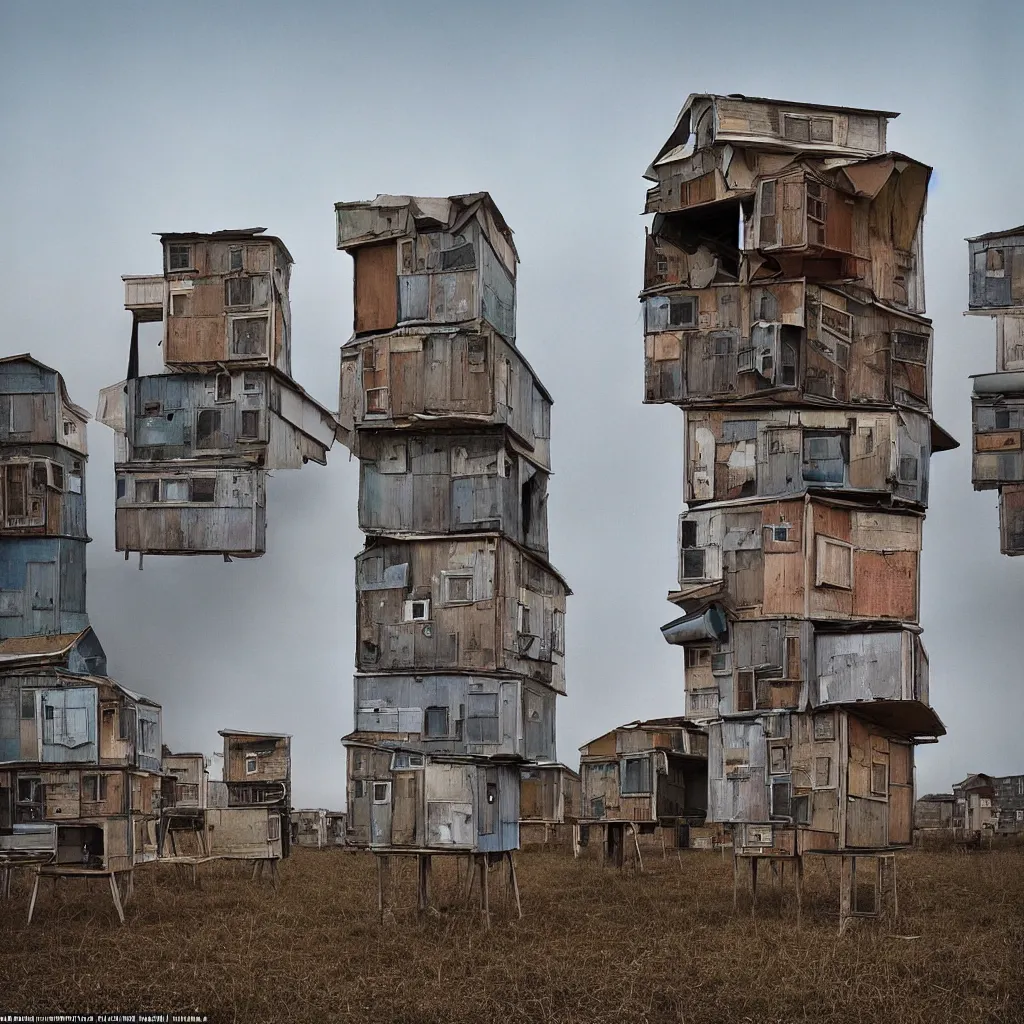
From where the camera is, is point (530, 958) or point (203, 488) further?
point (203, 488)

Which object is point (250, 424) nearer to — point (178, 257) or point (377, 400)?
point (178, 257)

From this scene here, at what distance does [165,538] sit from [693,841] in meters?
35.6

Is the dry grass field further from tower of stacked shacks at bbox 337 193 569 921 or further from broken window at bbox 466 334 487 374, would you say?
broken window at bbox 466 334 487 374

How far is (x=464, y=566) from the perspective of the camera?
32719 millimetres

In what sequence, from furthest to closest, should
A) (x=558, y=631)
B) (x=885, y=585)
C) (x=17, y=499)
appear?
(x=17, y=499) < (x=558, y=631) < (x=885, y=585)

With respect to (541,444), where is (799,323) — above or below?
above

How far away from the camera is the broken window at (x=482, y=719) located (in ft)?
106

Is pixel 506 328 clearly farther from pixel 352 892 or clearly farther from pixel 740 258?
pixel 352 892

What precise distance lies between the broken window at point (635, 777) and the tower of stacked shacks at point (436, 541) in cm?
1695

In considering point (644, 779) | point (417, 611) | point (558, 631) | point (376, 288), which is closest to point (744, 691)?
point (558, 631)

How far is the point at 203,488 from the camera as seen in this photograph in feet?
123

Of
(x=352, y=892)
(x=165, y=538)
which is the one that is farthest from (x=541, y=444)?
(x=352, y=892)

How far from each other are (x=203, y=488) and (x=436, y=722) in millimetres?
9387

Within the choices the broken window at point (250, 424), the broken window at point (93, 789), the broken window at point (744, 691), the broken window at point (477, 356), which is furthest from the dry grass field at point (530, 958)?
the broken window at point (477, 356)
